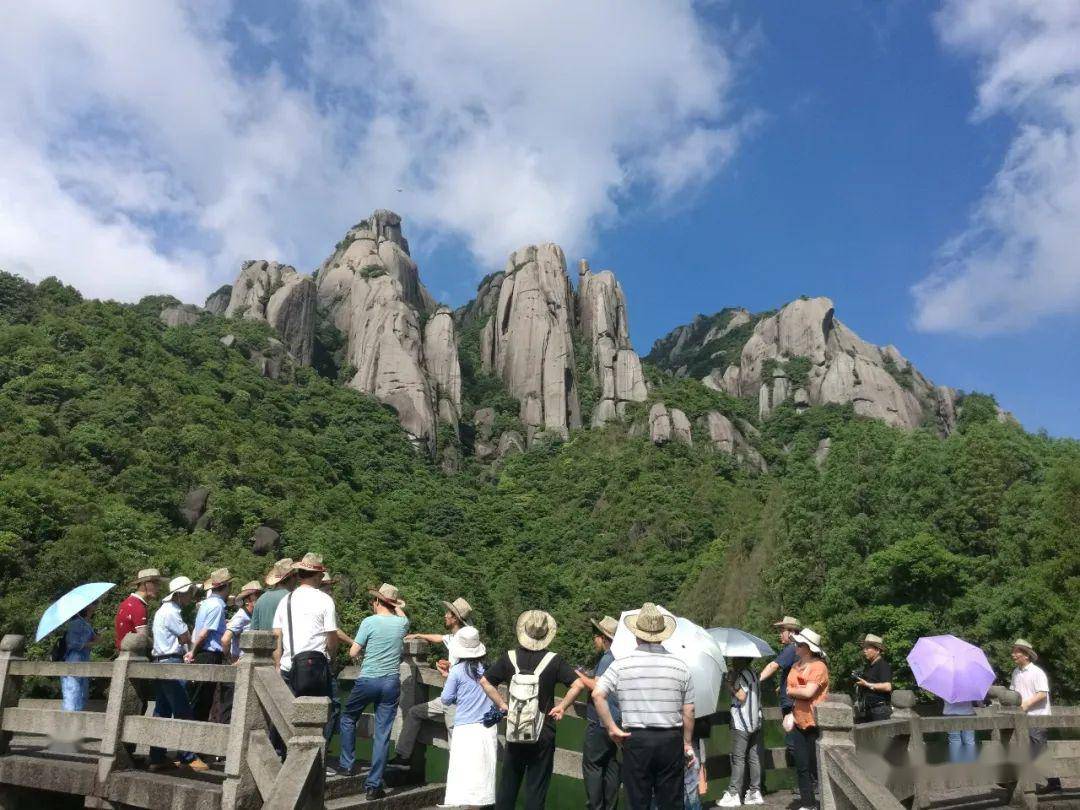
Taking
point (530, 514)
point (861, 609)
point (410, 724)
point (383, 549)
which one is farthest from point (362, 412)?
point (410, 724)

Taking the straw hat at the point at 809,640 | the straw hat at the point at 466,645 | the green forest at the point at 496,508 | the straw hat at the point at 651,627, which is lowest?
the straw hat at the point at 466,645

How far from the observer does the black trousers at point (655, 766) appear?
5.42 meters

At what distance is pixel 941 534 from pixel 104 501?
1425 inches

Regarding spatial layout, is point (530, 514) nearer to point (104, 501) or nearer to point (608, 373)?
point (608, 373)

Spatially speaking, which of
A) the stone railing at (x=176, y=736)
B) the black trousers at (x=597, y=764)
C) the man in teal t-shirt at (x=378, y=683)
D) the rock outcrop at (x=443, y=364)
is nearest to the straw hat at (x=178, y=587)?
the stone railing at (x=176, y=736)

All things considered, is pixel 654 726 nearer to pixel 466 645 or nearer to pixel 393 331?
pixel 466 645

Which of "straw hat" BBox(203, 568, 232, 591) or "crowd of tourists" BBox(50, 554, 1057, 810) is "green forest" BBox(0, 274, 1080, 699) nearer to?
"crowd of tourists" BBox(50, 554, 1057, 810)

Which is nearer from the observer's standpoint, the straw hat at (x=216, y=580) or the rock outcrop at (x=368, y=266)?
the straw hat at (x=216, y=580)

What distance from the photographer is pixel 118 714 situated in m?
7.31

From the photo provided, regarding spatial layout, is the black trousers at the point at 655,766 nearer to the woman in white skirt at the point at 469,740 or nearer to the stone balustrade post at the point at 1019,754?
the woman in white skirt at the point at 469,740

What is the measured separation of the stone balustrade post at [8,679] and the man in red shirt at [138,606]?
1.53 m

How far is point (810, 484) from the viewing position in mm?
41062

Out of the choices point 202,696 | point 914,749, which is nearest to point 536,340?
point 202,696

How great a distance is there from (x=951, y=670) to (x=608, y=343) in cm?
8200
